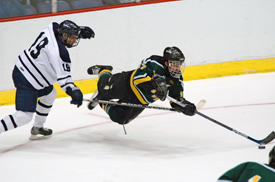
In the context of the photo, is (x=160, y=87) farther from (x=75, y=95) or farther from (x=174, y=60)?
(x=75, y=95)

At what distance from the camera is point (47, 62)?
362cm

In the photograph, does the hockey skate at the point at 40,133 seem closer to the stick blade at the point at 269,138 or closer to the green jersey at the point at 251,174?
the stick blade at the point at 269,138

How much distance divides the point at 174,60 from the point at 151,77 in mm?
292

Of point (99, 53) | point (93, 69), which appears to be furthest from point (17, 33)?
point (93, 69)

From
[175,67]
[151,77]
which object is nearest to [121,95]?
[151,77]

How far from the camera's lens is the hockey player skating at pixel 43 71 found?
11.5 ft

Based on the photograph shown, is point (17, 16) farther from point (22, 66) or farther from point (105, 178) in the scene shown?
point (105, 178)

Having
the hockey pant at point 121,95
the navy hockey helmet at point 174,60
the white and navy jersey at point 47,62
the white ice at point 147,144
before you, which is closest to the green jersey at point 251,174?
the white ice at point 147,144

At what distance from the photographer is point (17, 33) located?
5.08 m

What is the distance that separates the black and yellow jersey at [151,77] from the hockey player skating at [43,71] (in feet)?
1.68

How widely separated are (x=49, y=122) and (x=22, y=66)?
3.32ft

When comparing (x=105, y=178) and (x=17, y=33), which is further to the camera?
(x=17, y=33)

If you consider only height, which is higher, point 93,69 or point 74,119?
point 93,69

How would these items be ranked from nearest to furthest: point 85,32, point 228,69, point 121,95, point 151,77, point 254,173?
1. point 254,173
2. point 151,77
3. point 121,95
4. point 85,32
5. point 228,69
